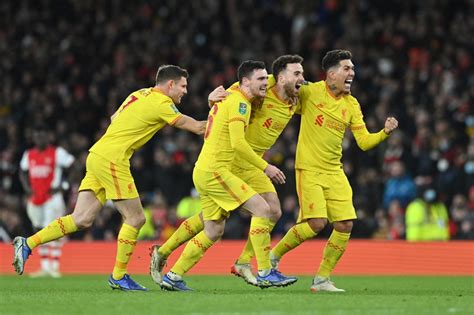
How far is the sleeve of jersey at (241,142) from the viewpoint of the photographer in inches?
523

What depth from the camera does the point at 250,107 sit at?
13703mm

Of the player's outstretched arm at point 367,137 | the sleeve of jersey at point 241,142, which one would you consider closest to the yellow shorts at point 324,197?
the player's outstretched arm at point 367,137

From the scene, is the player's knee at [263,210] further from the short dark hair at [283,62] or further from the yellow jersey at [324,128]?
the short dark hair at [283,62]

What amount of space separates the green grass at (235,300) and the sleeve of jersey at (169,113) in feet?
6.17

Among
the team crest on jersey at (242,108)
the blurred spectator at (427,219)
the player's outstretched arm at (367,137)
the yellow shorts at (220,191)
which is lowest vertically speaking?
the blurred spectator at (427,219)

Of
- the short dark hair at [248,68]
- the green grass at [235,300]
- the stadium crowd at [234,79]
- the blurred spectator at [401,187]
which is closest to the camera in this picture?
the green grass at [235,300]

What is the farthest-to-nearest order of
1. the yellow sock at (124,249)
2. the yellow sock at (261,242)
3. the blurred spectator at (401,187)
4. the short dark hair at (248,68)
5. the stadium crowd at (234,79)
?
1. the stadium crowd at (234,79)
2. the blurred spectator at (401,187)
3. the yellow sock at (124,249)
4. the short dark hair at (248,68)
5. the yellow sock at (261,242)

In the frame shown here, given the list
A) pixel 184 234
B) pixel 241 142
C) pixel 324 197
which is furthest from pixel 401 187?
pixel 241 142

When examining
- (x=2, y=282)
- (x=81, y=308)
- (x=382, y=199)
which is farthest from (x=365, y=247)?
(x=81, y=308)

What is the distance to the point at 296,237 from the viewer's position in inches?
564

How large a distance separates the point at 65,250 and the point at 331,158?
29.0ft

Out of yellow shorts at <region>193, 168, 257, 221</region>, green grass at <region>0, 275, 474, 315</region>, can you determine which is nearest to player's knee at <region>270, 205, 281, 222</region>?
yellow shorts at <region>193, 168, 257, 221</region>

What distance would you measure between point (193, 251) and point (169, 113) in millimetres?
1542

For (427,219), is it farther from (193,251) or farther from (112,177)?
(112,177)
